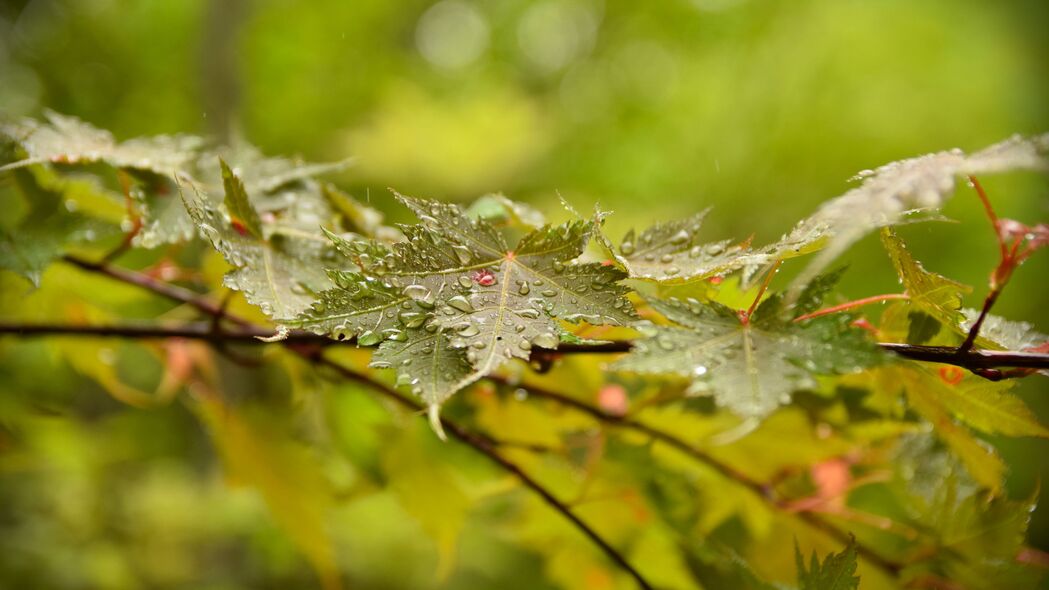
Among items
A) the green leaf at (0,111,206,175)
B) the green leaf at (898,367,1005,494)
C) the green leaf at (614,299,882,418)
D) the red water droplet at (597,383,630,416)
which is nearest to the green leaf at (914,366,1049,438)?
the green leaf at (898,367,1005,494)

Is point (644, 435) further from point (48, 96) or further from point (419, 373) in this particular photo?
point (48, 96)

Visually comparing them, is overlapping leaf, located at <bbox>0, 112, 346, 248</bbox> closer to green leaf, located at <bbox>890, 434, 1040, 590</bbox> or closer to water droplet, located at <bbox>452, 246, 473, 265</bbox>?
water droplet, located at <bbox>452, 246, 473, 265</bbox>

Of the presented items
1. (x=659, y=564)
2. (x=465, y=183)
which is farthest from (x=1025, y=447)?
(x=659, y=564)

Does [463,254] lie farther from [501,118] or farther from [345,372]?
[501,118]

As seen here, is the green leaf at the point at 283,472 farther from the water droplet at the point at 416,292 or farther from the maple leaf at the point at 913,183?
the maple leaf at the point at 913,183

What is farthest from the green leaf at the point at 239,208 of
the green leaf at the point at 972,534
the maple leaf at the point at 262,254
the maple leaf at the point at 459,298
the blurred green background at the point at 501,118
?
the blurred green background at the point at 501,118
